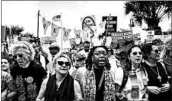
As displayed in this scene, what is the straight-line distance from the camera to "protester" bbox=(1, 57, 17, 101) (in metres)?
7.83

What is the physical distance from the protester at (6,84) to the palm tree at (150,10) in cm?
355

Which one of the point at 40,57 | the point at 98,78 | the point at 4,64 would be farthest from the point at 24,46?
the point at 98,78

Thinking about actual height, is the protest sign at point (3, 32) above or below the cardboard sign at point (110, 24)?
below

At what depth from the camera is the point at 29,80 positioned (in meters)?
7.83

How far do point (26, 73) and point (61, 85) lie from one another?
0.86 m

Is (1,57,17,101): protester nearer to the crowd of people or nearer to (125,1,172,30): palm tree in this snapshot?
the crowd of people

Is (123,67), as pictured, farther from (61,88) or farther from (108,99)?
(61,88)

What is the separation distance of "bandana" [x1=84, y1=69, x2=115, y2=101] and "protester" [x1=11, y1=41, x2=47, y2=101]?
3.19 ft

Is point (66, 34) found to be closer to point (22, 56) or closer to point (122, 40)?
point (22, 56)

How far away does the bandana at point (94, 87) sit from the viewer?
7.61m

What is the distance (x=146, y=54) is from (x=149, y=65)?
258mm

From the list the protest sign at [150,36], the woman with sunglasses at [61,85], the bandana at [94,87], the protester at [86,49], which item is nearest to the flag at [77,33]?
the protester at [86,49]

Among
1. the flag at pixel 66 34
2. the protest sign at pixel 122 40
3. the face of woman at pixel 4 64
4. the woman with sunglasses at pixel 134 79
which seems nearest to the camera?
the woman with sunglasses at pixel 134 79

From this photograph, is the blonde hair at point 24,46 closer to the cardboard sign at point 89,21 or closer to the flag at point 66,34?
the flag at point 66,34
